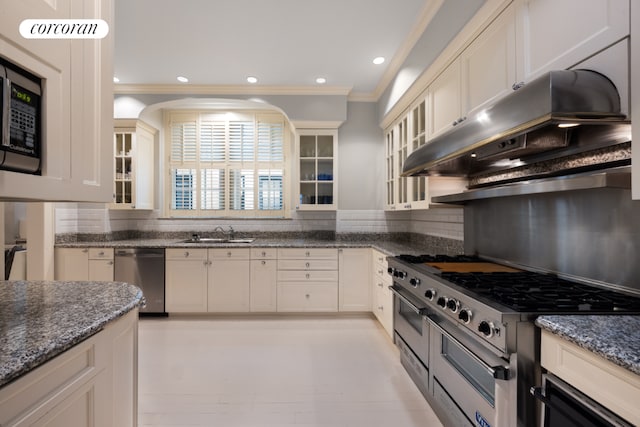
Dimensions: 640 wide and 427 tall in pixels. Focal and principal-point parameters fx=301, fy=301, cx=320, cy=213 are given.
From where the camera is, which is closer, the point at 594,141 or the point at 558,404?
the point at 558,404

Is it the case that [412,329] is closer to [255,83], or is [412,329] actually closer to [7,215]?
[255,83]

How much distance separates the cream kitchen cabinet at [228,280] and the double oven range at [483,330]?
2.08 metres

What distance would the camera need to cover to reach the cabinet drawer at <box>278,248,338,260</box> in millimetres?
3633

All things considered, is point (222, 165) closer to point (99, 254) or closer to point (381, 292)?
point (99, 254)

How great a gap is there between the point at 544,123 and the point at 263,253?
9.98ft

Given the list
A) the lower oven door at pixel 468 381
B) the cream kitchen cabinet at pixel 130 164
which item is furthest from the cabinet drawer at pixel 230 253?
the lower oven door at pixel 468 381

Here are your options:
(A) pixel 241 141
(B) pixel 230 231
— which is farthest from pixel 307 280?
(A) pixel 241 141

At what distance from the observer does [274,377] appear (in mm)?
2324

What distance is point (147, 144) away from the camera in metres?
4.16

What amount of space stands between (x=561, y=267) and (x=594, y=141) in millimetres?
685

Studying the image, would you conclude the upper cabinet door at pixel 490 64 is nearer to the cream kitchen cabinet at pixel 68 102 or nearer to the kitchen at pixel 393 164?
the kitchen at pixel 393 164

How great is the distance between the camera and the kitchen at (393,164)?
114 centimetres

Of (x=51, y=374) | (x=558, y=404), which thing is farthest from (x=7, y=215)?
(x=558, y=404)

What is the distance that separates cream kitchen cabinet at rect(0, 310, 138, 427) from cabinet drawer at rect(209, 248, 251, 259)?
2.22m
